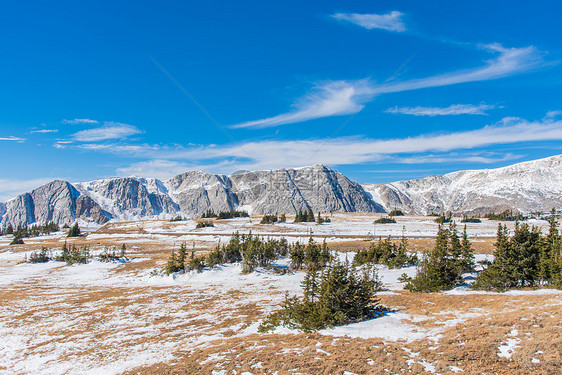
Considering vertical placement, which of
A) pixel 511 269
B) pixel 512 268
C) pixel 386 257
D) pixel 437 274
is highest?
pixel 512 268

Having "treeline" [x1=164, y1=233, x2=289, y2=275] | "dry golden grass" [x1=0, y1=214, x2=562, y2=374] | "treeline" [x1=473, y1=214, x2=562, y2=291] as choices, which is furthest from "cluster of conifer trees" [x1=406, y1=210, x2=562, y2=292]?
"treeline" [x1=164, y1=233, x2=289, y2=275]

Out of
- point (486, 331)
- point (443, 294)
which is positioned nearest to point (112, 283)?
point (443, 294)

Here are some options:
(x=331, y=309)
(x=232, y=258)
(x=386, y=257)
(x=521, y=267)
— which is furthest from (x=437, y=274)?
(x=232, y=258)

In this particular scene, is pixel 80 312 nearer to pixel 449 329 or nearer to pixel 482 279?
pixel 449 329

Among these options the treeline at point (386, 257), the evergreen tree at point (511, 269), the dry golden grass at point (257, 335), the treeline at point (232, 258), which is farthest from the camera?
the treeline at point (232, 258)

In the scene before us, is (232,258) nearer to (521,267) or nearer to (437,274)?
(437,274)

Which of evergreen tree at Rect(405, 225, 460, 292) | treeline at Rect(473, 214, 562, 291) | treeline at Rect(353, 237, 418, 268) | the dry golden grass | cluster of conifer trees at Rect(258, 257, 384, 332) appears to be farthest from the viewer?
treeline at Rect(353, 237, 418, 268)

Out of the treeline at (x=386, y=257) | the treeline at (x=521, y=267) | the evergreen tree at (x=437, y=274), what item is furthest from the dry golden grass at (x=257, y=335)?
the treeline at (x=386, y=257)

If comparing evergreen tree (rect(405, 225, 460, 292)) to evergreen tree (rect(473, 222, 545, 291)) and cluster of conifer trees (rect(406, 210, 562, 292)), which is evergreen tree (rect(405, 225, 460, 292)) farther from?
evergreen tree (rect(473, 222, 545, 291))

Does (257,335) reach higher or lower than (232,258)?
higher

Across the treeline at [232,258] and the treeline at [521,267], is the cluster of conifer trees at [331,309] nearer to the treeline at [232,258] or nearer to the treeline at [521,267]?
the treeline at [521,267]

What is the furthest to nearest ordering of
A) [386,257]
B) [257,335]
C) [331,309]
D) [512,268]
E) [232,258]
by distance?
[232,258] < [386,257] < [512,268] < [331,309] < [257,335]

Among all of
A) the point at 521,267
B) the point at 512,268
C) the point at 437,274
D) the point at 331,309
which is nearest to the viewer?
the point at 331,309

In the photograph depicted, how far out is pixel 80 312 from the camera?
24734 millimetres
